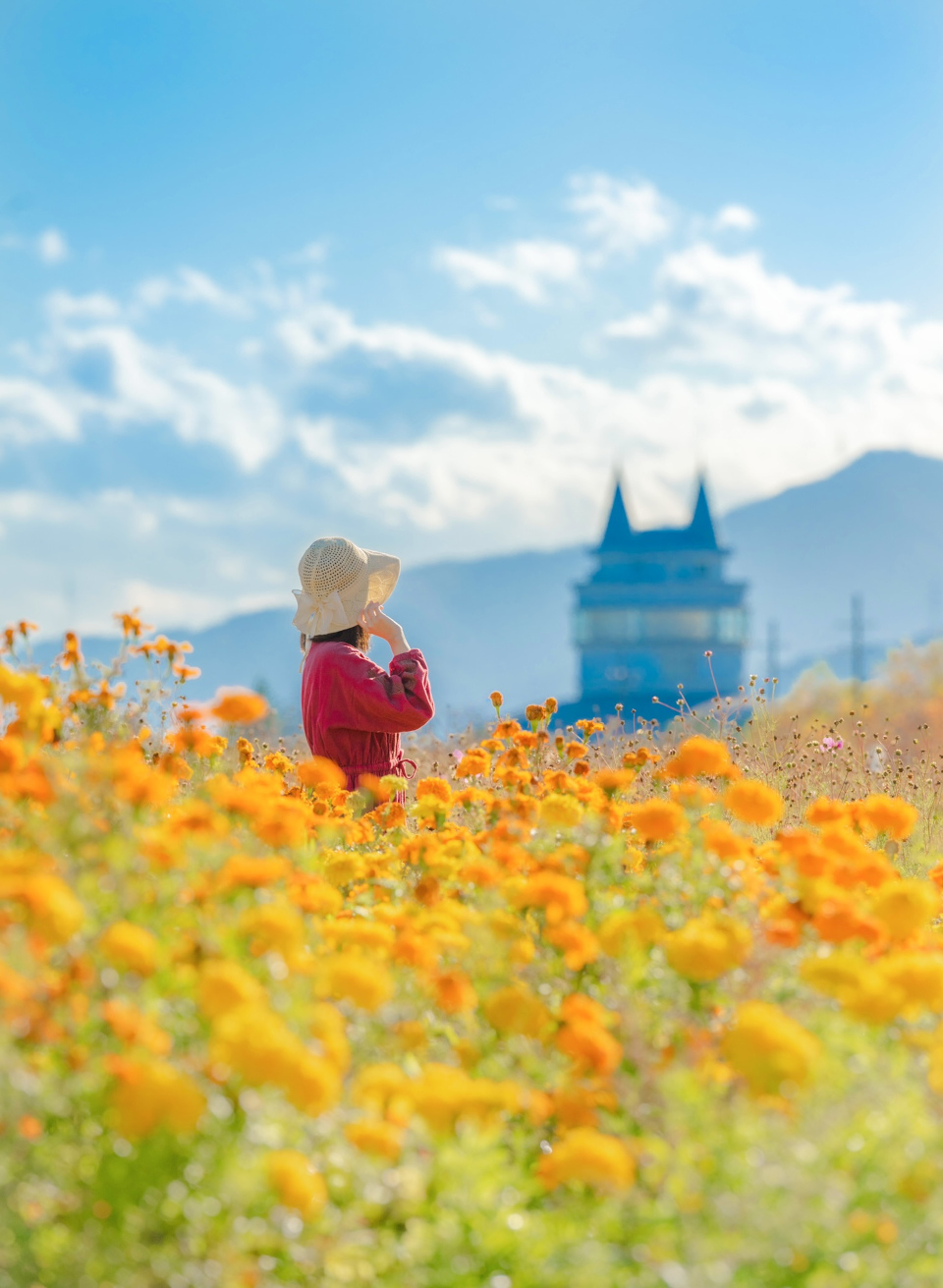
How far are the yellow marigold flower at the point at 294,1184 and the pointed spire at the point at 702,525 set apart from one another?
6631 centimetres

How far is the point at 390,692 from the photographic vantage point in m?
4.38

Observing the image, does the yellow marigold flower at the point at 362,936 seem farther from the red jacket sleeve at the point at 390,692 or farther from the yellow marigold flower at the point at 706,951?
the red jacket sleeve at the point at 390,692

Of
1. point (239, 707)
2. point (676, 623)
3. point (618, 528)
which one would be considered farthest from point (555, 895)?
point (618, 528)

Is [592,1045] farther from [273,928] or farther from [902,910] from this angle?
[902,910]

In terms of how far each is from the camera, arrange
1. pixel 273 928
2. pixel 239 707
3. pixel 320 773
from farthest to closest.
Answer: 1. pixel 320 773
2. pixel 239 707
3. pixel 273 928

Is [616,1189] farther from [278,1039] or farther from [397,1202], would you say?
[278,1039]

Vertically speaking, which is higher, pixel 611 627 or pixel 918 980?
pixel 611 627

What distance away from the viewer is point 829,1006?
211cm

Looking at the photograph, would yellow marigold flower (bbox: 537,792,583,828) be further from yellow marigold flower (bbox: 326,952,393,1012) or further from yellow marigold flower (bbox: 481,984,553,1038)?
yellow marigold flower (bbox: 326,952,393,1012)

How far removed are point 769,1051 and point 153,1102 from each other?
824mm

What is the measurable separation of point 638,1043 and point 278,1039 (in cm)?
68

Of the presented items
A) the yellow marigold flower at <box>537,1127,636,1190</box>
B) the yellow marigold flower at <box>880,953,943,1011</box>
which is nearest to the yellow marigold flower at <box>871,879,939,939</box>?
the yellow marigold flower at <box>880,953,943,1011</box>

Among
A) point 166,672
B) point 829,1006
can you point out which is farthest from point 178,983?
point 166,672

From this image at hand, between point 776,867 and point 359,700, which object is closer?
point 776,867
